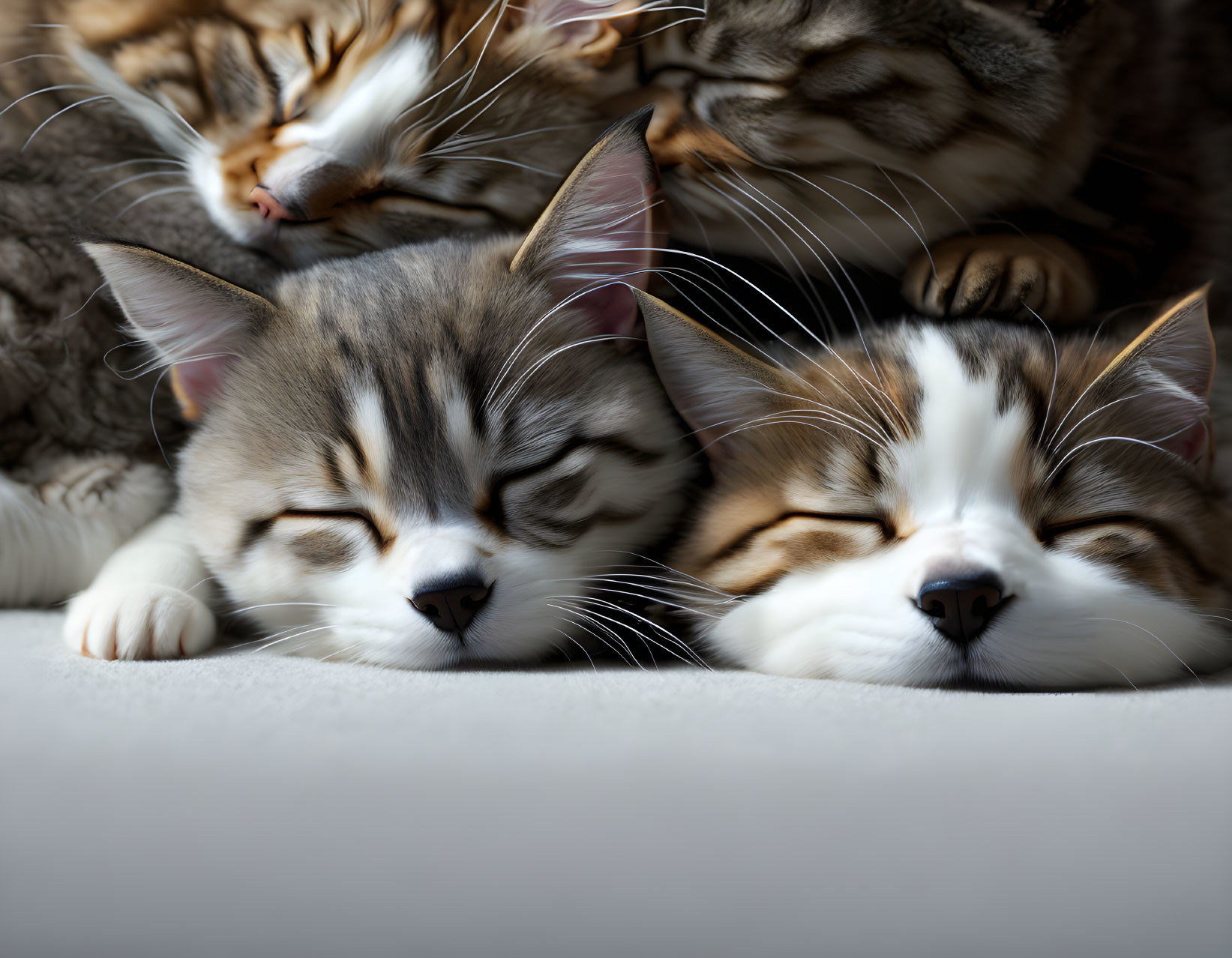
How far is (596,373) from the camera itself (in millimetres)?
1000

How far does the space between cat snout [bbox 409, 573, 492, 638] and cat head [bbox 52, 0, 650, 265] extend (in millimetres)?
449

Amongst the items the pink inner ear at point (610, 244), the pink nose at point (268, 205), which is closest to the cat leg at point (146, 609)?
the pink nose at point (268, 205)

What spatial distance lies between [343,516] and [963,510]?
56 centimetres

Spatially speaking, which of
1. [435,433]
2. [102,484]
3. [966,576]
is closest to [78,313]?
[102,484]

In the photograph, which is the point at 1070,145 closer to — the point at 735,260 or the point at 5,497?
the point at 735,260

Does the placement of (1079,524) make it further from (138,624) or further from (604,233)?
(138,624)

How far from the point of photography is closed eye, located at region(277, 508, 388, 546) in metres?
0.93

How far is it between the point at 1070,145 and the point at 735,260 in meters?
0.39

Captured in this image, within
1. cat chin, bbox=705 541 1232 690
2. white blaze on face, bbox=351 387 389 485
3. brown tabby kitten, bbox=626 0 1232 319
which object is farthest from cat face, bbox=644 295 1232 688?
white blaze on face, bbox=351 387 389 485

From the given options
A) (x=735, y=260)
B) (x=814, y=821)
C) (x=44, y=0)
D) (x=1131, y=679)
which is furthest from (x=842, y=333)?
(x=44, y=0)

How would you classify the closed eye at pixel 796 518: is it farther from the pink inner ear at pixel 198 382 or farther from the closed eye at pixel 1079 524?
the pink inner ear at pixel 198 382

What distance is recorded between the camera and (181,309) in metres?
0.99

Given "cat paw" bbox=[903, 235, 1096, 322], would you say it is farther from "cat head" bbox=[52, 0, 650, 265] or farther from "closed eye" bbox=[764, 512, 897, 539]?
"cat head" bbox=[52, 0, 650, 265]

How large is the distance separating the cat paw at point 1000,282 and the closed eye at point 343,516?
0.61 m
